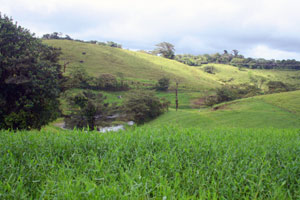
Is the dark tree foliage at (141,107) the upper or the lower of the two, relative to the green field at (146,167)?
lower

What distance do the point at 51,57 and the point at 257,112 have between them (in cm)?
2611

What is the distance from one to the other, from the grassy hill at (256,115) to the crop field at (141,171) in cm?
2015

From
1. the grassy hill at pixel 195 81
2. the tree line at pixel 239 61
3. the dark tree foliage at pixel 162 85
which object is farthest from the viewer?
the tree line at pixel 239 61

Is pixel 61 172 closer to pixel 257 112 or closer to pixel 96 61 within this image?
pixel 257 112

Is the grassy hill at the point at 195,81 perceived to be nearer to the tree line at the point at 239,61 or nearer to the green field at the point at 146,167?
the tree line at the point at 239,61

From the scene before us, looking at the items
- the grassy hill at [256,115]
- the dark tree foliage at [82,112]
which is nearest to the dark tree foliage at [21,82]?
the grassy hill at [256,115]

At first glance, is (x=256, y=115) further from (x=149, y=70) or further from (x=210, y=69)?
(x=210, y=69)

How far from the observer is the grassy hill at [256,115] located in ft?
83.6

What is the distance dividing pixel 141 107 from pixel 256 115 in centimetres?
1792

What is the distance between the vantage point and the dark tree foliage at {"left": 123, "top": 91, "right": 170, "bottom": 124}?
3819cm

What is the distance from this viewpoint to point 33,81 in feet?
50.8

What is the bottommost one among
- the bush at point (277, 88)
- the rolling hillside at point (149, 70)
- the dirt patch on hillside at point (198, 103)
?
the dirt patch on hillside at point (198, 103)

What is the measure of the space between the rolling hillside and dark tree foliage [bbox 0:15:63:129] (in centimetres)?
4976

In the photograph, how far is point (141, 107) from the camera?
38.2 m
